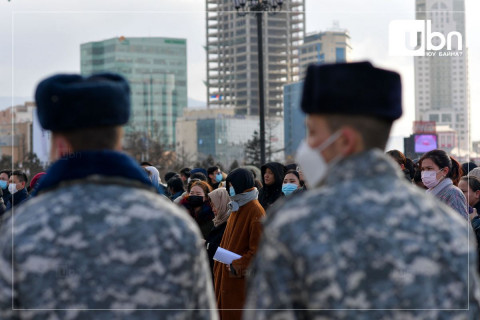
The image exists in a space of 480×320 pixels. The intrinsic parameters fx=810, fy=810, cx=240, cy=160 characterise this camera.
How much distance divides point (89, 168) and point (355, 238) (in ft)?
3.12

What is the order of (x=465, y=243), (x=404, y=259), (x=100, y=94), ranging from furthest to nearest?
(x=100, y=94) < (x=465, y=243) < (x=404, y=259)

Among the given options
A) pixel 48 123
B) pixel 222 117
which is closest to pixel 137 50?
pixel 222 117

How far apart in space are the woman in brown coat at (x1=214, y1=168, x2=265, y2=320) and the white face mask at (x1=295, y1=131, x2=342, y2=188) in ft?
14.1

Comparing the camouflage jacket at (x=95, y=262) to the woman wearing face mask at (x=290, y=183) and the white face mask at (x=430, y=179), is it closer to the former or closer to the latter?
the white face mask at (x=430, y=179)

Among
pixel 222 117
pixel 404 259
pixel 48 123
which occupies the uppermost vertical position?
pixel 222 117

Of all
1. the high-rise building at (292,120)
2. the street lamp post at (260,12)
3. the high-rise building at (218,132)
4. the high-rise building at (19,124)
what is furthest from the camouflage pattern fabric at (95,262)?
the high-rise building at (218,132)

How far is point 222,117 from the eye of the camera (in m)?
170

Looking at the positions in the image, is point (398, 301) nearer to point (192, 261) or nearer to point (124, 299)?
point (192, 261)

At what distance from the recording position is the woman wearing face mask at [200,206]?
8.95 m

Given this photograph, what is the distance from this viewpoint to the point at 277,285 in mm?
2412

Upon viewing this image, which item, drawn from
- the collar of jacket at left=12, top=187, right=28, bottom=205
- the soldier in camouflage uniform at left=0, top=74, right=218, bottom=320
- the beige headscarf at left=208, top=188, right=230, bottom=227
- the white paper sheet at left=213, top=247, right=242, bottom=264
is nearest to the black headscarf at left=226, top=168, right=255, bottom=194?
the beige headscarf at left=208, top=188, right=230, bottom=227

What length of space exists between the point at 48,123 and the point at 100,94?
8.6 inches

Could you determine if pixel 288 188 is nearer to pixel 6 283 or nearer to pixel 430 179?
pixel 430 179

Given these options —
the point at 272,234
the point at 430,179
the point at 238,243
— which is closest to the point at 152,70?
the point at 238,243
